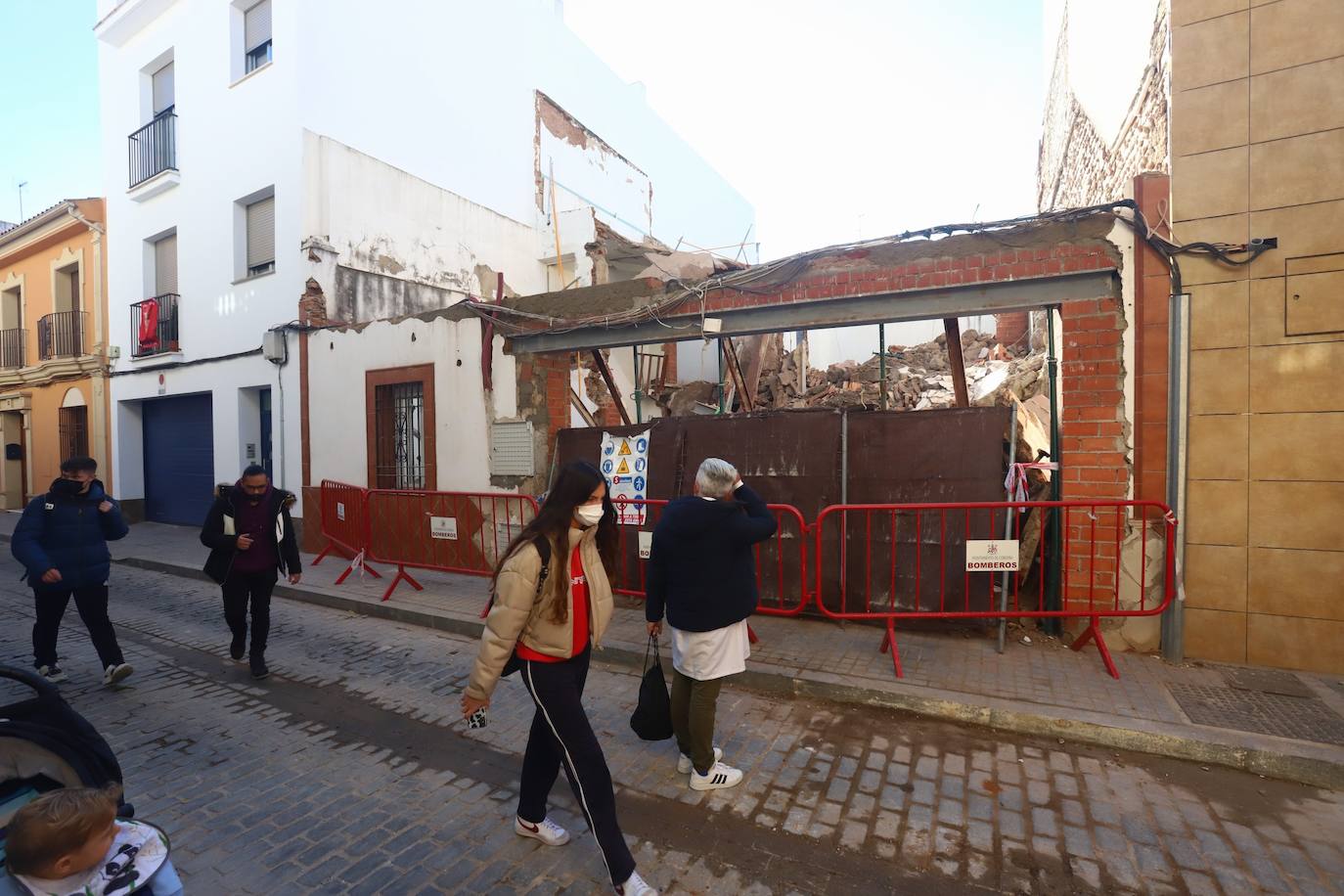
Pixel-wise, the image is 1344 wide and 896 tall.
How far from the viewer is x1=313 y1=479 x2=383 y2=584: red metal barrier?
27.6 ft

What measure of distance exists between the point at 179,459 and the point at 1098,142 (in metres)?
17.4

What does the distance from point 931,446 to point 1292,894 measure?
12.2 ft

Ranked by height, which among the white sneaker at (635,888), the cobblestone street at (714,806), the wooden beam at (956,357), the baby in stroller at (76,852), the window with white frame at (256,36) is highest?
the window with white frame at (256,36)

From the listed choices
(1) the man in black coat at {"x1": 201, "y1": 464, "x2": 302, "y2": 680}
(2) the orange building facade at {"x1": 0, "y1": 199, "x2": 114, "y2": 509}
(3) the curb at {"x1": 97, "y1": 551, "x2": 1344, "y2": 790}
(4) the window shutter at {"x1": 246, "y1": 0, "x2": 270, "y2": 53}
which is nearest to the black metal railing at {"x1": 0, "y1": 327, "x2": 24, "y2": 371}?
(2) the orange building facade at {"x1": 0, "y1": 199, "x2": 114, "y2": 509}

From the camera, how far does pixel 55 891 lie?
66.7 inches

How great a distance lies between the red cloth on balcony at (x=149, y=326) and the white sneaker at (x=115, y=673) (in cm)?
1124

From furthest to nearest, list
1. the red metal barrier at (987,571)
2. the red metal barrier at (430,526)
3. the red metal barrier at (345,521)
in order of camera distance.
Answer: the red metal barrier at (345,521)
the red metal barrier at (430,526)
the red metal barrier at (987,571)

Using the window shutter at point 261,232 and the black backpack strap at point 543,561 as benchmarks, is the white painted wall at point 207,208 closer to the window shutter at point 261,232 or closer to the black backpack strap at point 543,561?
the window shutter at point 261,232

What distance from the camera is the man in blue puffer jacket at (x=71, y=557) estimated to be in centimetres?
490

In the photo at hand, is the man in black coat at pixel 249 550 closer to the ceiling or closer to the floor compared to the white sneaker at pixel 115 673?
closer to the ceiling

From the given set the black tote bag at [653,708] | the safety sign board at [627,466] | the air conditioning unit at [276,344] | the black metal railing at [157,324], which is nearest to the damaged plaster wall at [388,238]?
the air conditioning unit at [276,344]

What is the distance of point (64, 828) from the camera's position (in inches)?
65.3

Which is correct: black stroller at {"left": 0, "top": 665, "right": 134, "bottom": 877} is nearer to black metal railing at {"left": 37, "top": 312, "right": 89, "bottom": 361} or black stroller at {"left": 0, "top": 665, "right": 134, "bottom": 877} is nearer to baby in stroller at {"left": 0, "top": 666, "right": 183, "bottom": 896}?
baby in stroller at {"left": 0, "top": 666, "right": 183, "bottom": 896}

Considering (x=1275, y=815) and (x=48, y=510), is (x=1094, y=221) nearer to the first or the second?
(x=1275, y=815)
